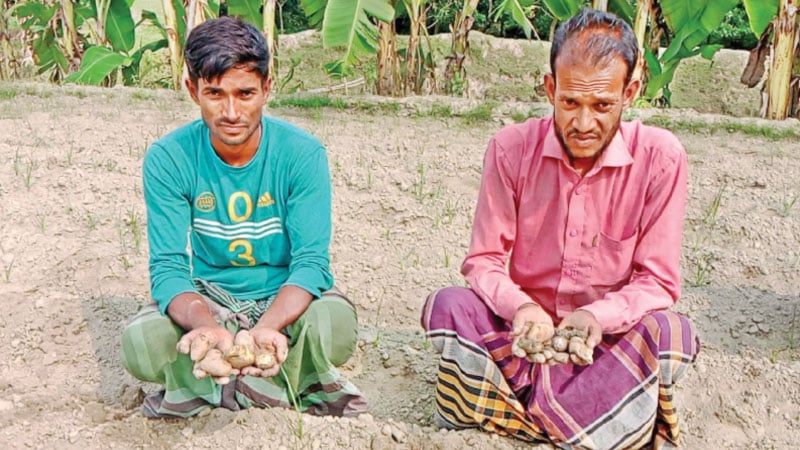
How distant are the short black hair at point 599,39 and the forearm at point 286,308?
93 centimetres

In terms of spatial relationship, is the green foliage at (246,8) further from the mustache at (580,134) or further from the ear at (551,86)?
the mustache at (580,134)

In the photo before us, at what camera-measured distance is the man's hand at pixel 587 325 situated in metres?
2.06

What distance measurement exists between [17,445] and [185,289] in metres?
0.66

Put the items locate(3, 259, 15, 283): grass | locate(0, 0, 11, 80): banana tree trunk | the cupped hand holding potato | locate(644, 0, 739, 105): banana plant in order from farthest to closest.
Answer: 1. locate(0, 0, 11, 80): banana tree trunk
2. locate(644, 0, 739, 105): banana plant
3. locate(3, 259, 15, 283): grass
4. the cupped hand holding potato

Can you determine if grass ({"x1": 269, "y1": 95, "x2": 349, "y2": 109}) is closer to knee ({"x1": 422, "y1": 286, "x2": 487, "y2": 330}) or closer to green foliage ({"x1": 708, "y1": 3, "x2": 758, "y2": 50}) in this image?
knee ({"x1": 422, "y1": 286, "x2": 487, "y2": 330})

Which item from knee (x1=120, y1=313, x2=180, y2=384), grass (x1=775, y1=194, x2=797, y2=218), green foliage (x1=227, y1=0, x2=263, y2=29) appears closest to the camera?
knee (x1=120, y1=313, x2=180, y2=384)

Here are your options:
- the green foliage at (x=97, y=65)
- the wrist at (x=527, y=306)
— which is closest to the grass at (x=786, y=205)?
the wrist at (x=527, y=306)

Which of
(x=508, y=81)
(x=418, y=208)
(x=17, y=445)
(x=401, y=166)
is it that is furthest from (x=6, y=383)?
(x=508, y=81)

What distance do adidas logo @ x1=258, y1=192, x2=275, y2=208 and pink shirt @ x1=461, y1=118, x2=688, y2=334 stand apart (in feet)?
1.98

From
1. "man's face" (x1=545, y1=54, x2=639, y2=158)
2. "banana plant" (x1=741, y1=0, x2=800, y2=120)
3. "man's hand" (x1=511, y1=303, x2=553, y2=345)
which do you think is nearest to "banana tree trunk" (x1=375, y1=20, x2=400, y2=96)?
"banana plant" (x1=741, y1=0, x2=800, y2=120)

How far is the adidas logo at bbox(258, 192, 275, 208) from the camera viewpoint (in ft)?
7.86

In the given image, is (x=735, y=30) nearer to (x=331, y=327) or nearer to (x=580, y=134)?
(x=580, y=134)

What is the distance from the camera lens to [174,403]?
7.71ft

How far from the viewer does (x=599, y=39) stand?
2088 mm
